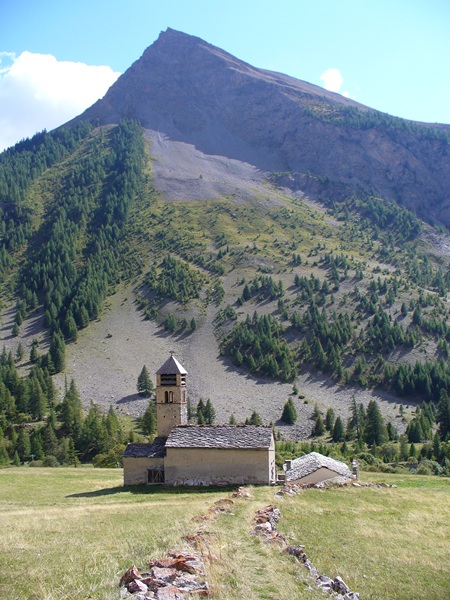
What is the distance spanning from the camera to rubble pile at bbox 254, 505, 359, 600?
17812 millimetres

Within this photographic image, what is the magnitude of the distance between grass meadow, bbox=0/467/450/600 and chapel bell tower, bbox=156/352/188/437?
Answer: 43.5ft

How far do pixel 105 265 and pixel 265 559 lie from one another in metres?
176

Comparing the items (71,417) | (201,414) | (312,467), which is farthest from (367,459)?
(71,417)

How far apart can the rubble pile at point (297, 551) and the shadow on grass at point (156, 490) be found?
45.2ft

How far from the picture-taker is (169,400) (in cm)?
5244

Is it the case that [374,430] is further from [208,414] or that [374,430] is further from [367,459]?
[208,414]

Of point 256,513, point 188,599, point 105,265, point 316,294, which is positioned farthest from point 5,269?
point 188,599

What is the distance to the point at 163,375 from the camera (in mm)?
52969

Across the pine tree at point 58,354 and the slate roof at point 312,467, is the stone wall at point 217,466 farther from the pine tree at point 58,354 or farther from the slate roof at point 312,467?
the pine tree at point 58,354

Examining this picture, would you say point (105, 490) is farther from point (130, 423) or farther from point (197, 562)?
point (130, 423)

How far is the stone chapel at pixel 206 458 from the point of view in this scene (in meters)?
44.7

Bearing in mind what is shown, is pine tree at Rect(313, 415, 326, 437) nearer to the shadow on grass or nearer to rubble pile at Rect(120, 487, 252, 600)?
the shadow on grass

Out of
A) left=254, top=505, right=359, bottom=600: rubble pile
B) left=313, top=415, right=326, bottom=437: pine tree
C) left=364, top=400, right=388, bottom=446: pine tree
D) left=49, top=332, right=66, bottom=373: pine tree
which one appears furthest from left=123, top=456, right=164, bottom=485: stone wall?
left=49, top=332, right=66, bottom=373: pine tree

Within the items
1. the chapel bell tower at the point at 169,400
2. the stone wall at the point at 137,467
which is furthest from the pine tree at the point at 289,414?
the stone wall at the point at 137,467
